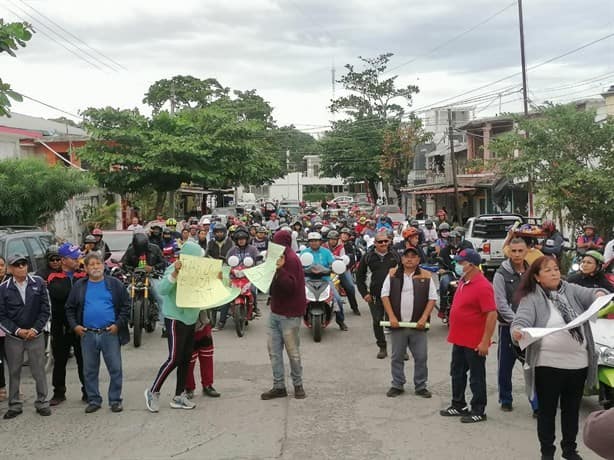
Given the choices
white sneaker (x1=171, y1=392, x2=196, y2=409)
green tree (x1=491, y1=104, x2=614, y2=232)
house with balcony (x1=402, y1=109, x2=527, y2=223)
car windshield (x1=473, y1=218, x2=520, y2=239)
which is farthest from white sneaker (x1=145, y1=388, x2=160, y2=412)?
house with balcony (x1=402, y1=109, x2=527, y2=223)

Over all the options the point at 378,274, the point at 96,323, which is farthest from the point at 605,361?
the point at 96,323

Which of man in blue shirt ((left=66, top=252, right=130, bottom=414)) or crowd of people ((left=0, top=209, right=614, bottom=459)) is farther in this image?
man in blue shirt ((left=66, top=252, right=130, bottom=414))

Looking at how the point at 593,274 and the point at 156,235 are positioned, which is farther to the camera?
the point at 156,235

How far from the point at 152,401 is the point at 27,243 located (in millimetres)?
3891

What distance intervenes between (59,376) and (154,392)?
3.97ft

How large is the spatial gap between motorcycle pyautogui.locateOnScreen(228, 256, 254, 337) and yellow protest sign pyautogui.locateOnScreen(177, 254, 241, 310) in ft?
11.9

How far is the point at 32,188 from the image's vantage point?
676 inches

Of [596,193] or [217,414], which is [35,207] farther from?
[596,193]

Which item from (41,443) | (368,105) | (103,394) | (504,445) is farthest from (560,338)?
(368,105)

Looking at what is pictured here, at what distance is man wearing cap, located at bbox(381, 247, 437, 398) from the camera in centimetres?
750

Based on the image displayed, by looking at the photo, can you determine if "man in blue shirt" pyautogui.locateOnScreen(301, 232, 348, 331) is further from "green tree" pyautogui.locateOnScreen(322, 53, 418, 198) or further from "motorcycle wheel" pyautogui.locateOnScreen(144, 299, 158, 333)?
"green tree" pyautogui.locateOnScreen(322, 53, 418, 198)

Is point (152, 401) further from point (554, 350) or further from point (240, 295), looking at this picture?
point (240, 295)

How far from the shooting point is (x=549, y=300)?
5.37 m

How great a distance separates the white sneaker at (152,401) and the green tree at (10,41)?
3.31m
